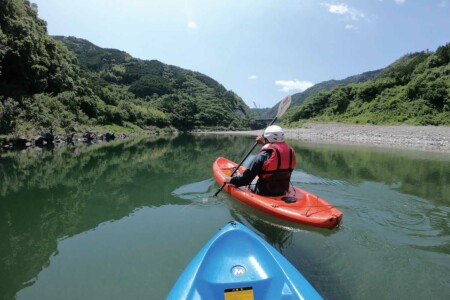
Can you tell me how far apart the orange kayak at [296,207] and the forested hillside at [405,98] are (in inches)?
1304

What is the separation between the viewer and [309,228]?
20.9 ft

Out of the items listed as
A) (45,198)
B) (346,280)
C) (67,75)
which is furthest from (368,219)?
(67,75)

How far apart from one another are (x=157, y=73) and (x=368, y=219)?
125 m

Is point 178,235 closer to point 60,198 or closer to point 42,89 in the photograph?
point 60,198

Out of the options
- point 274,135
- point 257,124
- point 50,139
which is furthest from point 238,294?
point 257,124

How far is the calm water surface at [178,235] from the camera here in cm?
470

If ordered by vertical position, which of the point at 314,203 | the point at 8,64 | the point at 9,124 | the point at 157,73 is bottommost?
the point at 314,203

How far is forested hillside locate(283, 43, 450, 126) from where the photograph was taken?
36500 millimetres

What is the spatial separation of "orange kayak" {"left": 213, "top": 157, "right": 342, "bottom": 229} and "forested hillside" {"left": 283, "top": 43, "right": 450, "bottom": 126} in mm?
33130

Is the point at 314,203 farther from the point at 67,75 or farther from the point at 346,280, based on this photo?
the point at 67,75

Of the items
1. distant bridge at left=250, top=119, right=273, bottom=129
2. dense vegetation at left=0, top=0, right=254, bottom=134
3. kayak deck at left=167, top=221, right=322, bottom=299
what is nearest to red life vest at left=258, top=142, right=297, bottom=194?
kayak deck at left=167, top=221, right=322, bottom=299

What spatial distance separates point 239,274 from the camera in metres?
4.01

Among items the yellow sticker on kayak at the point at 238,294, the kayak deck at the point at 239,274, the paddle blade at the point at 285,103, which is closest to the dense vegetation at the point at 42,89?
the paddle blade at the point at 285,103

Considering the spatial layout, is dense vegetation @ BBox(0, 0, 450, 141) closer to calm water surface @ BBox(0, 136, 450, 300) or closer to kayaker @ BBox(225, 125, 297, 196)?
calm water surface @ BBox(0, 136, 450, 300)
